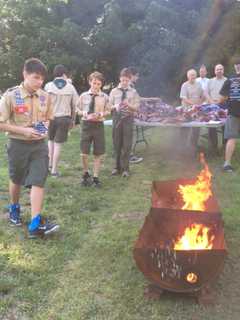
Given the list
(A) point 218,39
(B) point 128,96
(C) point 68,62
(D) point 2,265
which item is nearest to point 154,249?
(D) point 2,265

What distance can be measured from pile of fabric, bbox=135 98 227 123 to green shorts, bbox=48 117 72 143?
236cm

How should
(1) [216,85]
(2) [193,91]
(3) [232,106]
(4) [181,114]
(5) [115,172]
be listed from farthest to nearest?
1. (1) [216,85]
2. (2) [193,91]
3. (4) [181,114]
4. (5) [115,172]
5. (3) [232,106]

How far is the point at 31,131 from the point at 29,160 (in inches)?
14.7

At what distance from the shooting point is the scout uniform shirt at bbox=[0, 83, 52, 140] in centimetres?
506

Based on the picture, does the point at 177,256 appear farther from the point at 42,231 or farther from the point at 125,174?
the point at 125,174

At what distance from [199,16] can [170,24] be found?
1227 millimetres

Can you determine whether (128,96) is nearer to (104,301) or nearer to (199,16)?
(104,301)

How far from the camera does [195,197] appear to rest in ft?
16.1

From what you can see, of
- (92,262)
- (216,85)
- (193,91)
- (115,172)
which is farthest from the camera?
→ (216,85)

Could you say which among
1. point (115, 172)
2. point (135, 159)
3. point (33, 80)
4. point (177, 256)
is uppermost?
point (33, 80)

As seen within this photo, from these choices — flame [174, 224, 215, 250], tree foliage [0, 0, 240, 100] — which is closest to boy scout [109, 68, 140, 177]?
flame [174, 224, 215, 250]

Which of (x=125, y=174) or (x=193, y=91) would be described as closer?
(x=125, y=174)

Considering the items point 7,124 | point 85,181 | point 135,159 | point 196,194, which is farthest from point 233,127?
point 7,124

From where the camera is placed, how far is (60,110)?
7.89 metres
